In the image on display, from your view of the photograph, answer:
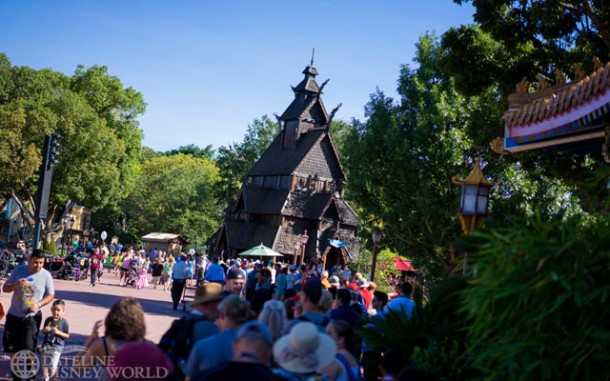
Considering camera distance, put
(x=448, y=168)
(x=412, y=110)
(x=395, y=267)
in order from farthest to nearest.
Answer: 1. (x=395, y=267)
2. (x=412, y=110)
3. (x=448, y=168)

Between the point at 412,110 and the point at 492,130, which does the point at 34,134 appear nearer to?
the point at 412,110

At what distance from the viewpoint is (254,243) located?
48938mm

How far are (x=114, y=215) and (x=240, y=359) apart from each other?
79.8m

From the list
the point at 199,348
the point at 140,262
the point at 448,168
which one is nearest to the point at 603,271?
the point at 199,348

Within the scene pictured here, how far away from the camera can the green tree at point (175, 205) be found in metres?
70.5

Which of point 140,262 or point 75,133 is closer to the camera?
point 140,262

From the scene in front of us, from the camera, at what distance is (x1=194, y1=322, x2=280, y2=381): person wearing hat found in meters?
3.67

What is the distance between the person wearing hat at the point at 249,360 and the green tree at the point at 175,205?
62117mm

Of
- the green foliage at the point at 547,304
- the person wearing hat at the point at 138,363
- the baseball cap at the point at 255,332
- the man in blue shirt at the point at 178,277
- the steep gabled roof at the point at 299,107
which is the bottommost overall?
the man in blue shirt at the point at 178,277

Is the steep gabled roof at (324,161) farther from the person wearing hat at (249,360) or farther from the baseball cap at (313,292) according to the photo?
the person wearing hat at (249,360)

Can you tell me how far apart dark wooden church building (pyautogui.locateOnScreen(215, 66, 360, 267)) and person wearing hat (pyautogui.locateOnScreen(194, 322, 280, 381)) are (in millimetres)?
42608

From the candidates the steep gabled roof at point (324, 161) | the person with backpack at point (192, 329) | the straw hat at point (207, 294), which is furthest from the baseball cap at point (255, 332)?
the steep gabled roof at point (324, 161)

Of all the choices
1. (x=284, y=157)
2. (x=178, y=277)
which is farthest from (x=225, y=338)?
(x=284, y=157)

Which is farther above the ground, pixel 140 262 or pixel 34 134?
pixel 34 134
